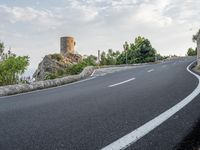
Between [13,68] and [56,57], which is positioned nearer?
[13,68]

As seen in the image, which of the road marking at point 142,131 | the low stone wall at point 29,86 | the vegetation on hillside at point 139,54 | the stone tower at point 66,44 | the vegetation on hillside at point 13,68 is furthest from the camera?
the vegetation on hillside at point 139,54

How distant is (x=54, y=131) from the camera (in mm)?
4543

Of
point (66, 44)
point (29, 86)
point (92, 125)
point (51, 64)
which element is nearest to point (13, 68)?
point (51, 64)

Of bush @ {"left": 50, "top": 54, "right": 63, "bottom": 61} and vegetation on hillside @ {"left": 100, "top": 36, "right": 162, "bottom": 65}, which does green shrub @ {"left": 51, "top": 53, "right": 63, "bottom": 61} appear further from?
vegetation on hillside @ {"left": 100, "top": 36, "right": 162, "bottom": 65}

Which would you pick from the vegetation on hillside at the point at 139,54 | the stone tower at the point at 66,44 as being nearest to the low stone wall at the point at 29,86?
the stone tower at the point at 66,44

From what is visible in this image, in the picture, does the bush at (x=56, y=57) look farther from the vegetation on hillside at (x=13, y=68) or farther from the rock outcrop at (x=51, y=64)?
the vegetation on hillside at (x=13, y=68)

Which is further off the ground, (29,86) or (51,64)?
(51,64)

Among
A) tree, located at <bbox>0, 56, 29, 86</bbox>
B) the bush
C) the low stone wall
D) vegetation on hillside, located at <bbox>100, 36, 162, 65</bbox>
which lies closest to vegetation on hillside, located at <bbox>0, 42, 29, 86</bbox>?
tree, located at <bbox>0, 56, 29, 86</bbox>

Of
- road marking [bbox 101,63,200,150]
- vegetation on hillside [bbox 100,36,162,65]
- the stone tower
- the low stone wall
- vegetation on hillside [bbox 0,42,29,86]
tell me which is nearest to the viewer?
road marking [bbox 101,63,200,150]

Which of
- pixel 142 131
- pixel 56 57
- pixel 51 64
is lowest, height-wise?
pixel 142 131

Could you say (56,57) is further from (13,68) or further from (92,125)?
(92,125)

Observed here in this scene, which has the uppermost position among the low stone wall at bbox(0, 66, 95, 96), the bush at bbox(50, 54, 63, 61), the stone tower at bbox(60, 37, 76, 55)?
the stone tower at bbox(60, 37, 76, 55)

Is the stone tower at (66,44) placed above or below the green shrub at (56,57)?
above

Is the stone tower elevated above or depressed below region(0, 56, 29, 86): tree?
above
